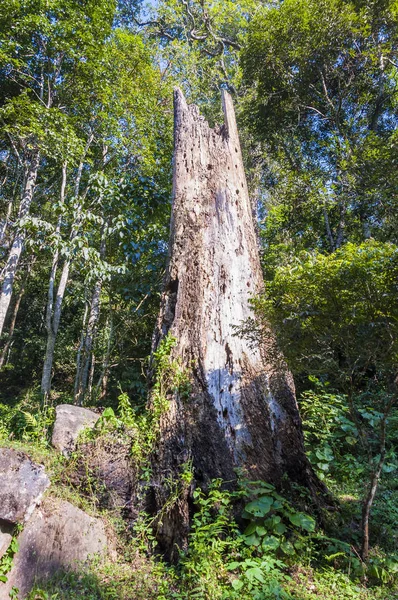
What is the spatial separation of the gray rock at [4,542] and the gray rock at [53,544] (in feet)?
0.24

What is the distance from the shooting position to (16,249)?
7.53m

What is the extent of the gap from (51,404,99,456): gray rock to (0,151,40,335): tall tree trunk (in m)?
3.71

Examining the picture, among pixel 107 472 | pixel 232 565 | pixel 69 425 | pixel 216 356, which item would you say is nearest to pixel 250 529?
pixel 232 565

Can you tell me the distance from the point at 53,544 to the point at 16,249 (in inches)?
242

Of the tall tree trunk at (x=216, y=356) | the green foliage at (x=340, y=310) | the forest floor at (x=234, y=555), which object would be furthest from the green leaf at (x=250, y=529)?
the green foliage at (x=340, y=310)

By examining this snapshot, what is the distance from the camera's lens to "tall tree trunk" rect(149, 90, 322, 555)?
3.38 m

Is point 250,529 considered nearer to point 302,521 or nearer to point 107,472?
point 302,521

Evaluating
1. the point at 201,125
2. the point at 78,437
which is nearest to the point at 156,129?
the point at 201,125

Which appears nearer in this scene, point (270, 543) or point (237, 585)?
point (237, 585)

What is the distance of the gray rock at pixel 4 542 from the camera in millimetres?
2592

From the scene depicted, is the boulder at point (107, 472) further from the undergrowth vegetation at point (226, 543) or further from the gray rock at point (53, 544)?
the gray rock at point (53, 544)

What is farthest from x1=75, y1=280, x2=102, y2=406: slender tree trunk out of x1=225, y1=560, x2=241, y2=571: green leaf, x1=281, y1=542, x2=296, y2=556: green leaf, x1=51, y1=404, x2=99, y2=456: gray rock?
x1=281, y1=542, x2=296, y2=556: green leaf

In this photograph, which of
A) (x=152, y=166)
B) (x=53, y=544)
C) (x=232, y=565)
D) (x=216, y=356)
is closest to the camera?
(x=232, y=565)

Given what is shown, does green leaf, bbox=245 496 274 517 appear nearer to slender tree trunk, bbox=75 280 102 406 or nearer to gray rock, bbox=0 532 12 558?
gray rock, bbox=0 532 12 558
